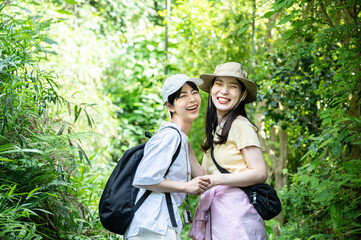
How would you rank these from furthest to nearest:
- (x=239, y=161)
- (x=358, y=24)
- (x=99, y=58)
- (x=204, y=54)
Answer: (x=99, y=58) < (x=204, y=54) < (x=358, y=24) < (x=239, y=161)

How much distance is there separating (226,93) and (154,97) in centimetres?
628

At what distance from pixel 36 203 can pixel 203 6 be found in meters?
4.62

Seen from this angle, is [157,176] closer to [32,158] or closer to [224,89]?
[224,89]

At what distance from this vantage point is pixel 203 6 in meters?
6.31

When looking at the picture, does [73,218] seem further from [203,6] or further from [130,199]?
[203,6]

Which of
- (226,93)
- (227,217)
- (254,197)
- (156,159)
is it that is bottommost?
(227,217)

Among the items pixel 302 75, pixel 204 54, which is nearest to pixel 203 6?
pixel 204 54

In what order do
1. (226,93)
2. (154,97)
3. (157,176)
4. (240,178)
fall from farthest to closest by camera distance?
(154,97)
(226,93)
(240,178)
(157,176)

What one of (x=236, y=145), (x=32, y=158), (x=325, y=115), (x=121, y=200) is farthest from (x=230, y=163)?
(x=32, y=158)

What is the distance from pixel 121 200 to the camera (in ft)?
6.59

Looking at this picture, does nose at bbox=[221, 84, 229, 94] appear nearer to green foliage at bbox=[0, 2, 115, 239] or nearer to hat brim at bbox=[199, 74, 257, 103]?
hat brim at bbox=[199, 74, 257, 103]

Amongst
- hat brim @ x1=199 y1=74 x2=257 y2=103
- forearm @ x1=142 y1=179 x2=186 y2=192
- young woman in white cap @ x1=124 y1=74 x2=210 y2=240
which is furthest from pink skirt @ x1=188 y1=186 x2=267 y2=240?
hat brim @ x1=199 y1=74 x2=257 y2=103

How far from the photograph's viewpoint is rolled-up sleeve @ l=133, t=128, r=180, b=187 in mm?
1954

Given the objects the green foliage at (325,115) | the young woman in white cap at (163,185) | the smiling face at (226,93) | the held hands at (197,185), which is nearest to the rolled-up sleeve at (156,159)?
the young woman in white cap at (163,185)
